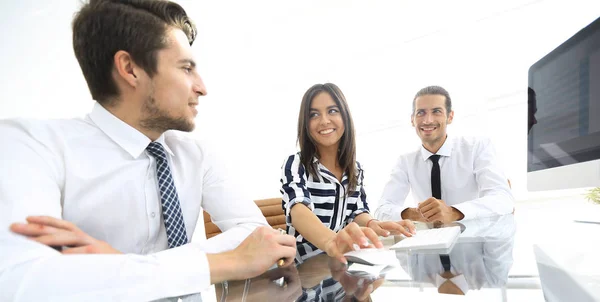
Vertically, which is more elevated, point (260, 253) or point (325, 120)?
point (325, 120)

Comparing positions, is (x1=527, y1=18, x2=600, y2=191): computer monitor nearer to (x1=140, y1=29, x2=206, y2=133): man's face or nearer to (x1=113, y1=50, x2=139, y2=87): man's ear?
(x1=140, y1=29, x2=206, y2=133): man's face

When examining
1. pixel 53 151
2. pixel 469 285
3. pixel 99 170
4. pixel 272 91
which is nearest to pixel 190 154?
pixel 99 170

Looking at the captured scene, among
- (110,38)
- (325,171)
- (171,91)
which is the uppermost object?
(110,38)

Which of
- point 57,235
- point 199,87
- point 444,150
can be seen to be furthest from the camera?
point 444,150

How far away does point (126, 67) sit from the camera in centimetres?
116

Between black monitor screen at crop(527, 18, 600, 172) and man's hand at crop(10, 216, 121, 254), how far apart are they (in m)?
1.36

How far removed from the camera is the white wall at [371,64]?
217 inches

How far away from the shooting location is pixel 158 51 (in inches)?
46.4

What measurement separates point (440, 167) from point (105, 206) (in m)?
2.22

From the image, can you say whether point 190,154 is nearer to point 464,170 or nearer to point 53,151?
point 53,151

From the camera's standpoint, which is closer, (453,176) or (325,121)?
(325,121)

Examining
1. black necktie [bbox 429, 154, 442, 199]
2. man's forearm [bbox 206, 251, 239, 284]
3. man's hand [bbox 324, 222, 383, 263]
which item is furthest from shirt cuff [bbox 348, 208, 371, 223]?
man's forearm [bbox 206, 251, 239, 284]

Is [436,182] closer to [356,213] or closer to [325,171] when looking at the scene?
[356,213]

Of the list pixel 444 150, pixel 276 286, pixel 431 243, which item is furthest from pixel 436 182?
pixel 276 286
